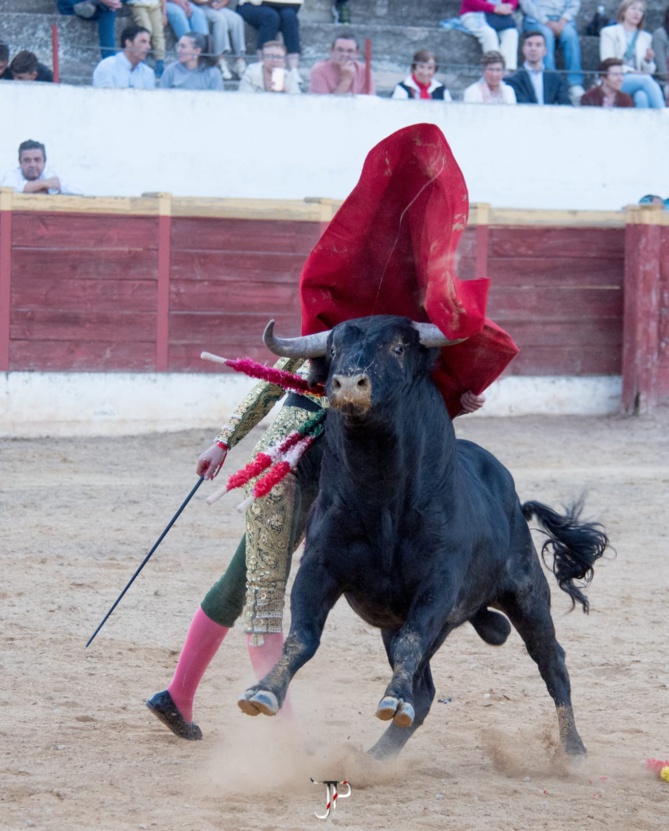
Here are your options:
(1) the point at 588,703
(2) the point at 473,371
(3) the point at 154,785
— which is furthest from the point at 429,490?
(1) the point at 588,703

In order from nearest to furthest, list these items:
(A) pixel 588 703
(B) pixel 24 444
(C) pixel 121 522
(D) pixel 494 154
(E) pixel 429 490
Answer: (E) pixel 429 490 < (A) pixel 588 703 < (C) pixel 121 522 < (B) pixel 24 444 < (D) pixel 494 154

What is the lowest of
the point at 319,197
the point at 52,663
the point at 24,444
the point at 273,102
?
the point at 24,444

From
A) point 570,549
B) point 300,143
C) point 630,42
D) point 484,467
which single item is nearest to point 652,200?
point 630,42

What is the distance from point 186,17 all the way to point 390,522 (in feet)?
28.8

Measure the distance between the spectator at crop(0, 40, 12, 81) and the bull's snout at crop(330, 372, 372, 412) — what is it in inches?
314

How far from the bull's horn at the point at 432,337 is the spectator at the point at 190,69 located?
7.84 metres

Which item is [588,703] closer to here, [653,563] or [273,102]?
[653,563]

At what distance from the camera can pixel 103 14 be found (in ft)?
35.5

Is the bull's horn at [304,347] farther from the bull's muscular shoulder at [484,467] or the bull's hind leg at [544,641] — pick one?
the bull's hind leg at [544,641]

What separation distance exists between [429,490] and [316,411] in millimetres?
416

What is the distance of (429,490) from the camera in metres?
3.08

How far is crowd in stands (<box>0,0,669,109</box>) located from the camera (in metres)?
→ 10.4

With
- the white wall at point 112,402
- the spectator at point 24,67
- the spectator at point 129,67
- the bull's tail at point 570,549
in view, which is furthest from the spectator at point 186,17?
the bull's tail at point 570,549

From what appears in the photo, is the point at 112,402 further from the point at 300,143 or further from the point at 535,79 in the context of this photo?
the point at 535,79
